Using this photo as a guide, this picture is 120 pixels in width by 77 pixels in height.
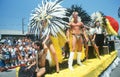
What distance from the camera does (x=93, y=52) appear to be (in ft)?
22.5

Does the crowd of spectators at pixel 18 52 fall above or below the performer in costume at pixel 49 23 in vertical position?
below

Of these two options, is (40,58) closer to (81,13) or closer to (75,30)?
(75,30)

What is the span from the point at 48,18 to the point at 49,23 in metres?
0.06

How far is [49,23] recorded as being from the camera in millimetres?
4598

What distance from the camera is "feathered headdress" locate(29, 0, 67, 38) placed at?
459 centimetres

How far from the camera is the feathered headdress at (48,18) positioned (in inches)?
181

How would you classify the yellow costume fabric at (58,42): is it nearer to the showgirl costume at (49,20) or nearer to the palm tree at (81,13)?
the showgirl costume at (49,20)

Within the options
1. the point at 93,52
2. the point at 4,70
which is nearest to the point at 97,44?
the point at 93,52

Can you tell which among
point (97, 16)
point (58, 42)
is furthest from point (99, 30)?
point (58, 42)

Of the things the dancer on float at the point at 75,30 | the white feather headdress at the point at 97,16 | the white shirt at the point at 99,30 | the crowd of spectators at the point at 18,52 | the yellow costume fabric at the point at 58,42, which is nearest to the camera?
the yellow costume fabric at the point at 58,42

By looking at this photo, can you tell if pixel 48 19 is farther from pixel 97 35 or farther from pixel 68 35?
pixel 97 35

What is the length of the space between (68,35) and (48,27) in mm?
625

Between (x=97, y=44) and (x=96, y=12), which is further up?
(x=96, y=12)

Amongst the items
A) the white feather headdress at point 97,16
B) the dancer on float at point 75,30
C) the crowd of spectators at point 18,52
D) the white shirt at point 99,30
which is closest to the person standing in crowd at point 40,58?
the crowd of spectators at point 18,52
